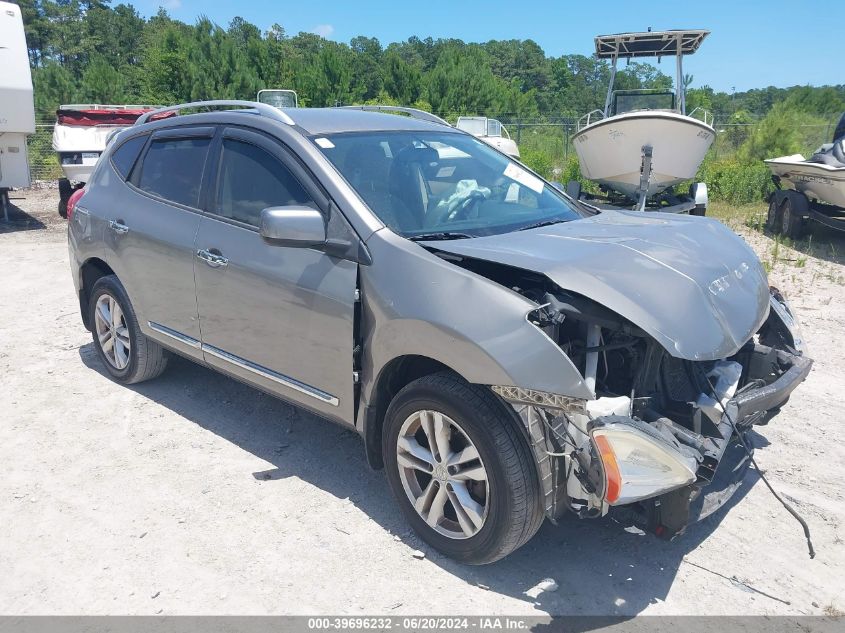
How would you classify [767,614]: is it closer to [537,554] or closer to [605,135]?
[537,554]

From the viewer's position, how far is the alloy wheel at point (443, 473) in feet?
9.86

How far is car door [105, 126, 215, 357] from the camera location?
13.9 ft

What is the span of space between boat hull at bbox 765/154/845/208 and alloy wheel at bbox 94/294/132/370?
31.5 feet

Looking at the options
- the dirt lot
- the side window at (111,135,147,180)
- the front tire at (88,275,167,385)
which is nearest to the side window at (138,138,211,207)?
the side window at (111,135,147,180)

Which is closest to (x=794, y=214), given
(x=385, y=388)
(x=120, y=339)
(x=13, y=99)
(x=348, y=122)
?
(x=348, y=122)

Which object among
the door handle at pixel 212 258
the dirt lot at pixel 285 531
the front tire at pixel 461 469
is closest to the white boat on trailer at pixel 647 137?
the dirt lot at pixel 285 531

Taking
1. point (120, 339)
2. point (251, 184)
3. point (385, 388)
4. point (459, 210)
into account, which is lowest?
point (120, 339)

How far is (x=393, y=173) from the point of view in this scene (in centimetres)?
373

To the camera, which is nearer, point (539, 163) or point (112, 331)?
point (112, 331)

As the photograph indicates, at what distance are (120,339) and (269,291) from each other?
207cm

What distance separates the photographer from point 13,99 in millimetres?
12234

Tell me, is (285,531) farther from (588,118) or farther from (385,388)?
(588,118)

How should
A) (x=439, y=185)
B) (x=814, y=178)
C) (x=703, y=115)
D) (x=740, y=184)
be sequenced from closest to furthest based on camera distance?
(x=439, y=185) < (x=814, y=178) < (x=703, y=115) < (x=740, y=184)

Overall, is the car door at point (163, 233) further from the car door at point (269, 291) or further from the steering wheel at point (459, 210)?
the steering wheel at point (459, 210)
